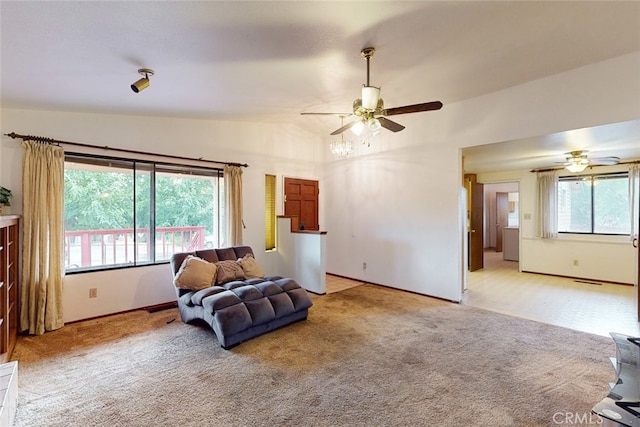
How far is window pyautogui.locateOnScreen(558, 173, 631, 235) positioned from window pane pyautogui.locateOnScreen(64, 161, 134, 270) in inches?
324

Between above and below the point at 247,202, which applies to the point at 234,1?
above

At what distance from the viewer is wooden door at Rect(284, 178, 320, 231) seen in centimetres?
579

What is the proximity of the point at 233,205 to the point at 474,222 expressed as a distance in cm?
532

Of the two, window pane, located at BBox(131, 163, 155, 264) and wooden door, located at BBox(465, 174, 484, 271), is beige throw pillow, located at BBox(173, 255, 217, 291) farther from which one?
wooden door, located at BBox(465, 174, 484, 271)

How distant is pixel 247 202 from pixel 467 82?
3.73 m

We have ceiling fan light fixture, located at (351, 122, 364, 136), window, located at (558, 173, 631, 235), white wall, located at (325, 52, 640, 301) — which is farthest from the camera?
window, located at (558, 173, 631, 235)

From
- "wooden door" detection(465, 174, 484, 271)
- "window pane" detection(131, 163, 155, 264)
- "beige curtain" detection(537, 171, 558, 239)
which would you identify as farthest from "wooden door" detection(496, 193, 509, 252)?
"window pane" detection(131, 163, 155, 264)

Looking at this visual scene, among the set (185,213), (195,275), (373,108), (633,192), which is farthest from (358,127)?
(633,192)

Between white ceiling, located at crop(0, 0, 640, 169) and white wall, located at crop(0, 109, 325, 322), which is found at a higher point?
white ceiling, located at crop(0, 0, 640, 169)

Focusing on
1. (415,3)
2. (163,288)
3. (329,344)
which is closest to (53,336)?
(163,288)

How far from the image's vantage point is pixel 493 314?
385 centimetres

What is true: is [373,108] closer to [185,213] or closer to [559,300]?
[185,213]

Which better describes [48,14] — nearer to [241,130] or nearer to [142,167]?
[142,167]

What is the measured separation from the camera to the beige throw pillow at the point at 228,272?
11.9 ft
